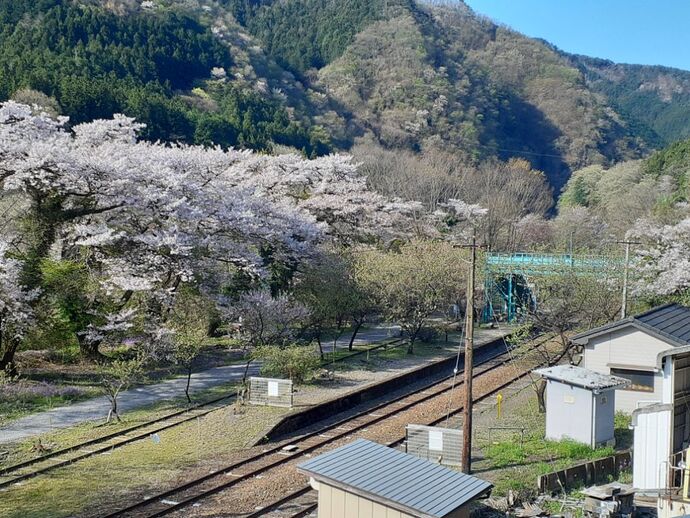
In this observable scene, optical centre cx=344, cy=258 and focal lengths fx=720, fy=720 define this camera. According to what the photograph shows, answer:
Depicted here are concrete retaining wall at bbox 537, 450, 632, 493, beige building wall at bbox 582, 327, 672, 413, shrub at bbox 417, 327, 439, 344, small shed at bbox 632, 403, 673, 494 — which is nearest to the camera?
small shed at bbox 632, 403, 673, 494

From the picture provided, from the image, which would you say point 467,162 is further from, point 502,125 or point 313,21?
point 313,21

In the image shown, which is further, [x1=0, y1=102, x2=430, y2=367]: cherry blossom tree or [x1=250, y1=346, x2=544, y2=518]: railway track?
[x1=0, y1=102, x2=430, y2=367]: cherry blossom tree

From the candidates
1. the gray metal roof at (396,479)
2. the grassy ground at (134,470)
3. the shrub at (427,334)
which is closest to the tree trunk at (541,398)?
the grassy ground at (134,470)

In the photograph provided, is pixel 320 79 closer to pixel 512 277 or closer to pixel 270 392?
pixel 512 277

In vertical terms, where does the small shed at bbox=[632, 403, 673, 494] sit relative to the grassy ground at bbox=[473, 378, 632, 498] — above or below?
above

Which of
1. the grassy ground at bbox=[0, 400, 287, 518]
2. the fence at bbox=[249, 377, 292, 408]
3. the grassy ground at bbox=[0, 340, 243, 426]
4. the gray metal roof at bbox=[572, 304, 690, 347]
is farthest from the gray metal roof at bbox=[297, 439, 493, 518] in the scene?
the grassy ground at bbox=[0, 340, 243, 426]

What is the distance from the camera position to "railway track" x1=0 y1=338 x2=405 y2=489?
47.8ft

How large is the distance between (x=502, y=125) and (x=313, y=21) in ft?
114

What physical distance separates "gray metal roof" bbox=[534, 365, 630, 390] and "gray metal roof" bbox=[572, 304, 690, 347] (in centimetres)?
165

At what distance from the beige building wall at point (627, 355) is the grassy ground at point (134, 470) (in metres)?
8.84

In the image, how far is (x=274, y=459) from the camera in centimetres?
1612

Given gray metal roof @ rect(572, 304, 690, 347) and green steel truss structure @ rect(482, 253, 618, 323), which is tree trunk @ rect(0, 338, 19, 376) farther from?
green steel truss structure @ rect(482, 253, 618, 323)

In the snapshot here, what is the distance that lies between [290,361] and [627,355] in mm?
10123

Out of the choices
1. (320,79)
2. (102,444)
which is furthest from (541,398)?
(320,79)
